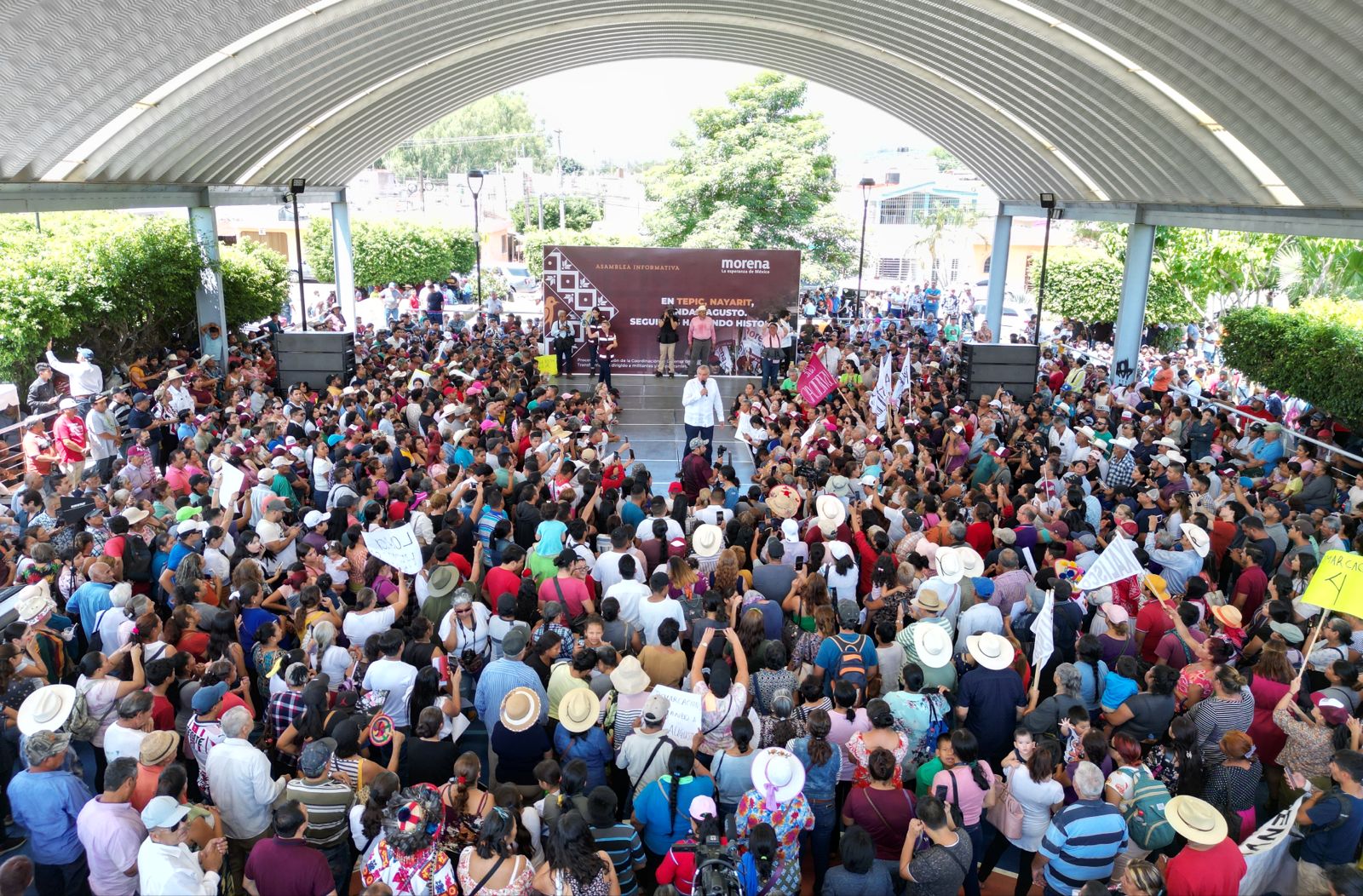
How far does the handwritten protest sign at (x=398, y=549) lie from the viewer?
6395 millimetres

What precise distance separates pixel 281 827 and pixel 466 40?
1701 cm

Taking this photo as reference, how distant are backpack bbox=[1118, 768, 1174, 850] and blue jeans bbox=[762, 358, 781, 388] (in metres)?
13.7

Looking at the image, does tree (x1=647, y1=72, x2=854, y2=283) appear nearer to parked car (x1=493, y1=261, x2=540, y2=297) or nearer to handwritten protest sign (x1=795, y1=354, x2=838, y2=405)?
parked car (x1=493, y1=261, x2=540, y2=297)

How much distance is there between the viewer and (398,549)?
21.1ft

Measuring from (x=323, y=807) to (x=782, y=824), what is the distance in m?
2.21

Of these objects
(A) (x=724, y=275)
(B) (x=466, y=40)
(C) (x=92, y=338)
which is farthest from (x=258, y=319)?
(A) (x=724, y=275)

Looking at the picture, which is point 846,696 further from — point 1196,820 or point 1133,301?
point 1133,301

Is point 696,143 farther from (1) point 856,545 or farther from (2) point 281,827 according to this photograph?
(2) point 281,827

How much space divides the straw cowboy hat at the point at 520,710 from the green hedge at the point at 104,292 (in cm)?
1132

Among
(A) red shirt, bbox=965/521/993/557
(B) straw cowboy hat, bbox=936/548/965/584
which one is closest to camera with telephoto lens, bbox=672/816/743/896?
(B) straw cowboy hat, bbox=936/548/965/584

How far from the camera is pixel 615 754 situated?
217 inches

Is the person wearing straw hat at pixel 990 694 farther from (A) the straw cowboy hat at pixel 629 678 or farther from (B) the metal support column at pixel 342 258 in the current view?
(B) the metal support column at pixel 342 258

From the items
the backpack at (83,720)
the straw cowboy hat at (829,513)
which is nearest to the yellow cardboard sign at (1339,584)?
the straw cowboy hat at (829,513)

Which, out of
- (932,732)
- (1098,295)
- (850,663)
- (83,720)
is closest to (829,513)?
(850,663)
